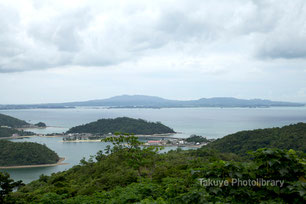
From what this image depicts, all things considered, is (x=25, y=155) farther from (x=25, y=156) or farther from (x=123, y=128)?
(x=123, y=128)

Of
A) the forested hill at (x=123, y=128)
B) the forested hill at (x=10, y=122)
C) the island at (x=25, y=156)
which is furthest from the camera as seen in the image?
the forested hill at (x=10, y=122)

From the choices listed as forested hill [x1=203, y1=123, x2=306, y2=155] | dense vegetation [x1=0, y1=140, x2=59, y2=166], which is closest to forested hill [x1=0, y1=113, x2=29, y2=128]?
dense vegetation [x1=0, y1=140, x2=59, y2=166]

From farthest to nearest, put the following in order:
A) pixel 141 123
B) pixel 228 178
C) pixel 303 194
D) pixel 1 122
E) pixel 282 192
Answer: pixel 1 122
pixel 141 123
pixel 228 178
pixel 282 192
pixel 303 194

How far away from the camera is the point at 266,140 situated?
31516mm

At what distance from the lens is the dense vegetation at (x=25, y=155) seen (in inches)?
1473

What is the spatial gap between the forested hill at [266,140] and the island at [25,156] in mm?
24111

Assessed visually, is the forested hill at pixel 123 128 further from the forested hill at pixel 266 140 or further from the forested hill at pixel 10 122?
the forested hill at pixel 266 140

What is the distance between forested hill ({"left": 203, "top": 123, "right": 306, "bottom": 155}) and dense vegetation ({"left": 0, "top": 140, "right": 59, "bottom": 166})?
→ 2427 cm

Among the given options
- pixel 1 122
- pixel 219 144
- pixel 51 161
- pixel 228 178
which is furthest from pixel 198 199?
pixel 1 122

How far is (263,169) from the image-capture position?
364cm

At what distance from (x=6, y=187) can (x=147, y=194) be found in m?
2.83

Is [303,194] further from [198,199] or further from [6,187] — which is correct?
[6,187]

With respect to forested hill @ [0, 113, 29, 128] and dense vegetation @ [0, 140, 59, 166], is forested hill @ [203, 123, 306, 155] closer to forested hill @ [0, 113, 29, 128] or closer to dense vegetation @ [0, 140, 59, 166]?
dense vegetation @ [0, 140, 59, 166]

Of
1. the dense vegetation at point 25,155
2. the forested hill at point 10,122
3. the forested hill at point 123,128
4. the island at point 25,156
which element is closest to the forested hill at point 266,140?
the island at point 25,156
